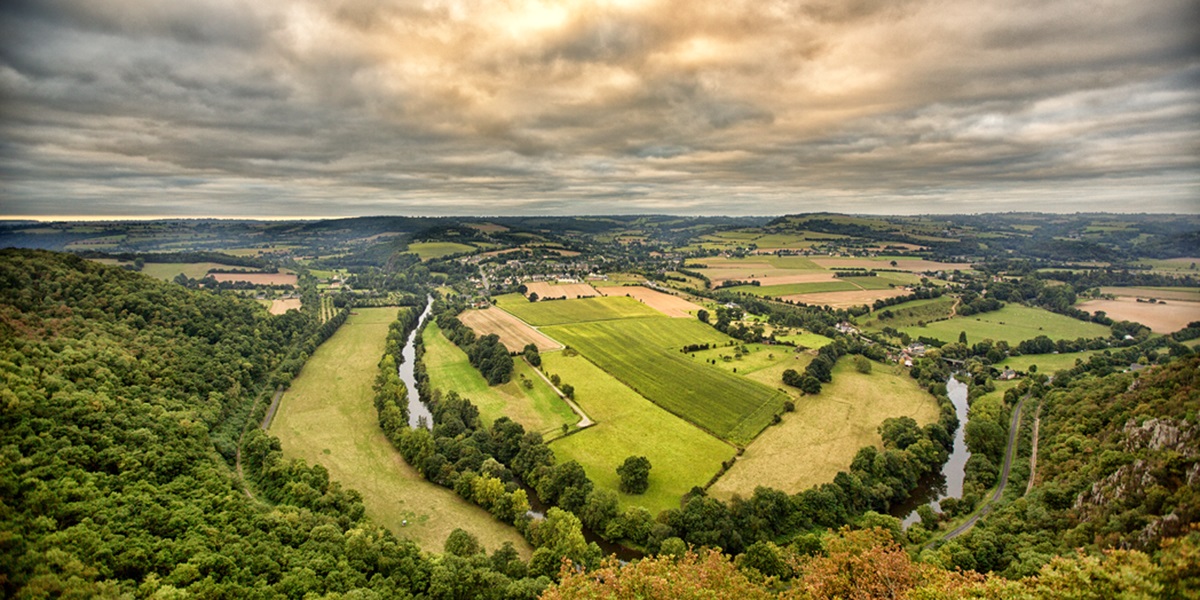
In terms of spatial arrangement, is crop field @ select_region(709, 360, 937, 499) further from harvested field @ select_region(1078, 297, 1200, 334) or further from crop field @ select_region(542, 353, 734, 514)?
harvested field @ select_region(1078, 297, 1200, 334)

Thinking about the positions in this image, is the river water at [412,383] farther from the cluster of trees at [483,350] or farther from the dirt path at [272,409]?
the dirt path at [272,409]

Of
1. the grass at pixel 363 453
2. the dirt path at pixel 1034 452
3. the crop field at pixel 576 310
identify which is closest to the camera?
the grass at pixel 363 453

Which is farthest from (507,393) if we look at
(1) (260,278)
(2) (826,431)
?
(1) (260,278)

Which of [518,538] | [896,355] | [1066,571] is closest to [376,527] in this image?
[518,538]

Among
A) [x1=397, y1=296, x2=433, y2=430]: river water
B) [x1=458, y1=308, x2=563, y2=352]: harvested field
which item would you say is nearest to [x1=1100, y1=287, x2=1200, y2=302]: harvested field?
[x1=458, y1=308, x2=563, y2=352]: harvested field

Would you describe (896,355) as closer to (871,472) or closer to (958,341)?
(958,341)

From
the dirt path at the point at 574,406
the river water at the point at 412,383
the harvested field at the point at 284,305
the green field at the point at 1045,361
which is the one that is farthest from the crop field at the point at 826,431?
the harvested field at the point at 284,305

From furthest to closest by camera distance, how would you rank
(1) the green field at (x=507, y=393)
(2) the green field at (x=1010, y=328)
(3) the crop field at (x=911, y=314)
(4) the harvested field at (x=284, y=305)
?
(4) the harvested field at (x=284, y=305), (3) the crop field at (x=911, y=314), (2) the green field at (x=1010, y=328), (1) the green field at (x=507, y=393)
